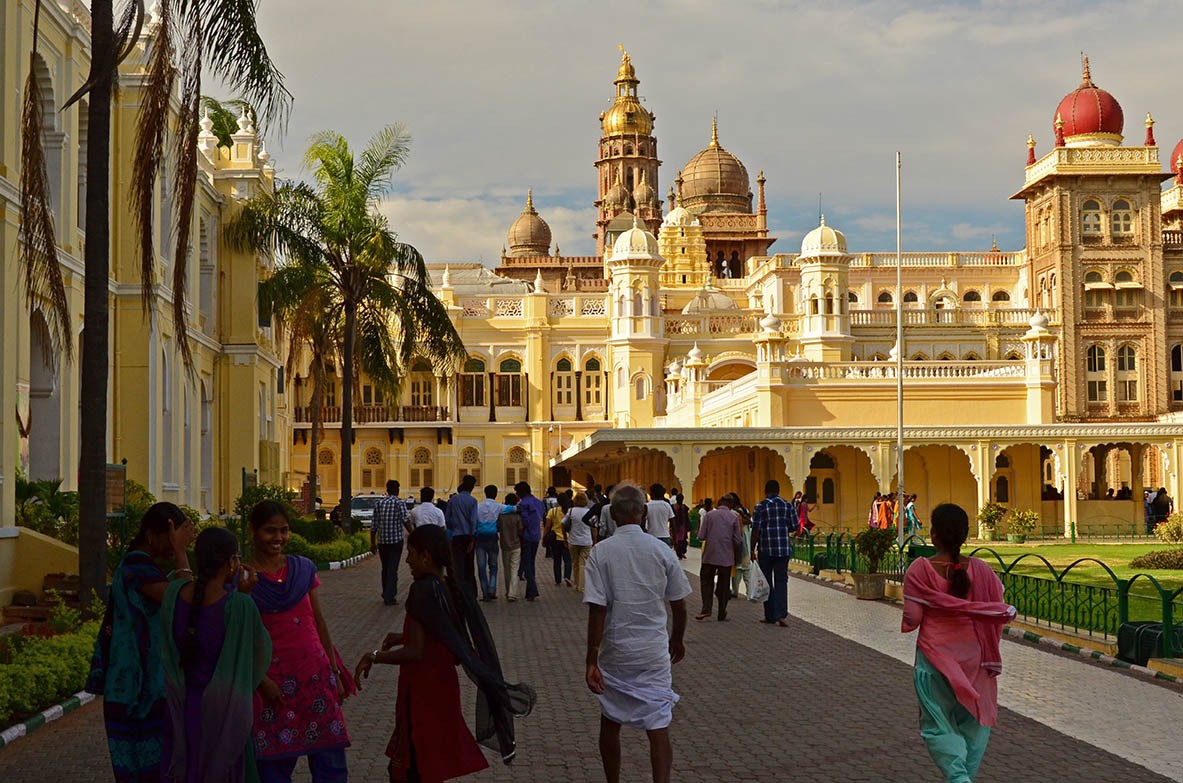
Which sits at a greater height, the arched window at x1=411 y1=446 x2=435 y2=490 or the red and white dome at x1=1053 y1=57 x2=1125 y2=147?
the red and white dome at x1=1053 y1=57 x2=1125 y2=147

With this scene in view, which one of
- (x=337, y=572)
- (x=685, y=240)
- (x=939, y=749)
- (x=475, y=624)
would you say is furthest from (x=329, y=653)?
(x=685, y=240)

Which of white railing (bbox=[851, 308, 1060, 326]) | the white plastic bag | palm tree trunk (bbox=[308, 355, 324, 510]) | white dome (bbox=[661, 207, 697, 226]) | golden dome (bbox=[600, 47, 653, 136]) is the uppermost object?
golden dome (bbox=[600, 47, 653, 136])

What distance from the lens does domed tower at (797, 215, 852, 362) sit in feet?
212

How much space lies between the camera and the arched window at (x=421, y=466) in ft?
229

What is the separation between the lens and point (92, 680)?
258 inches

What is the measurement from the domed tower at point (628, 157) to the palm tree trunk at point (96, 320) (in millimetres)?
85481

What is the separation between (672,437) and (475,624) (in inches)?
1288

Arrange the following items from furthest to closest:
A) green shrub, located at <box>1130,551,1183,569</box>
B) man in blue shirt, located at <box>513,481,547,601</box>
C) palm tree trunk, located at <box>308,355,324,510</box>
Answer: palm tree trunk, located at <box>308,355,324,510</box>
green shrub, located at <box>1130,551,1183,569</box>
man in blue shirt, located at <box>513,481,547,601</box>

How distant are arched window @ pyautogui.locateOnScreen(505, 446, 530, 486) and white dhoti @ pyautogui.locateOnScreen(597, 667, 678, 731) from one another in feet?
204

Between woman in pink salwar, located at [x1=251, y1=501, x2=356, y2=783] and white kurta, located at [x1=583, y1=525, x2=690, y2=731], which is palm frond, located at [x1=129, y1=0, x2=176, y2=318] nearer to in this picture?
white kurta, located at [x1=583, y1=525, x2=690, y2=731]

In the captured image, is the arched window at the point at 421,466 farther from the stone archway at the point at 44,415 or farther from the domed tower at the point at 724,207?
the stone archway at the point at 44,415

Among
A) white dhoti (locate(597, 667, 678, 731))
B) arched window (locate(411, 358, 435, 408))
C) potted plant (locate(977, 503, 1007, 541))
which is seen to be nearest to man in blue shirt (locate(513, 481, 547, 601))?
white dhoti (locate(597, 667, 678, 731))

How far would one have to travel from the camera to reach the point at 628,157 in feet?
323

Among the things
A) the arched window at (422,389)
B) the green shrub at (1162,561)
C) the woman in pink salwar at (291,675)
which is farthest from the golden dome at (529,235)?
the woman in pink salwar at (291,675)
